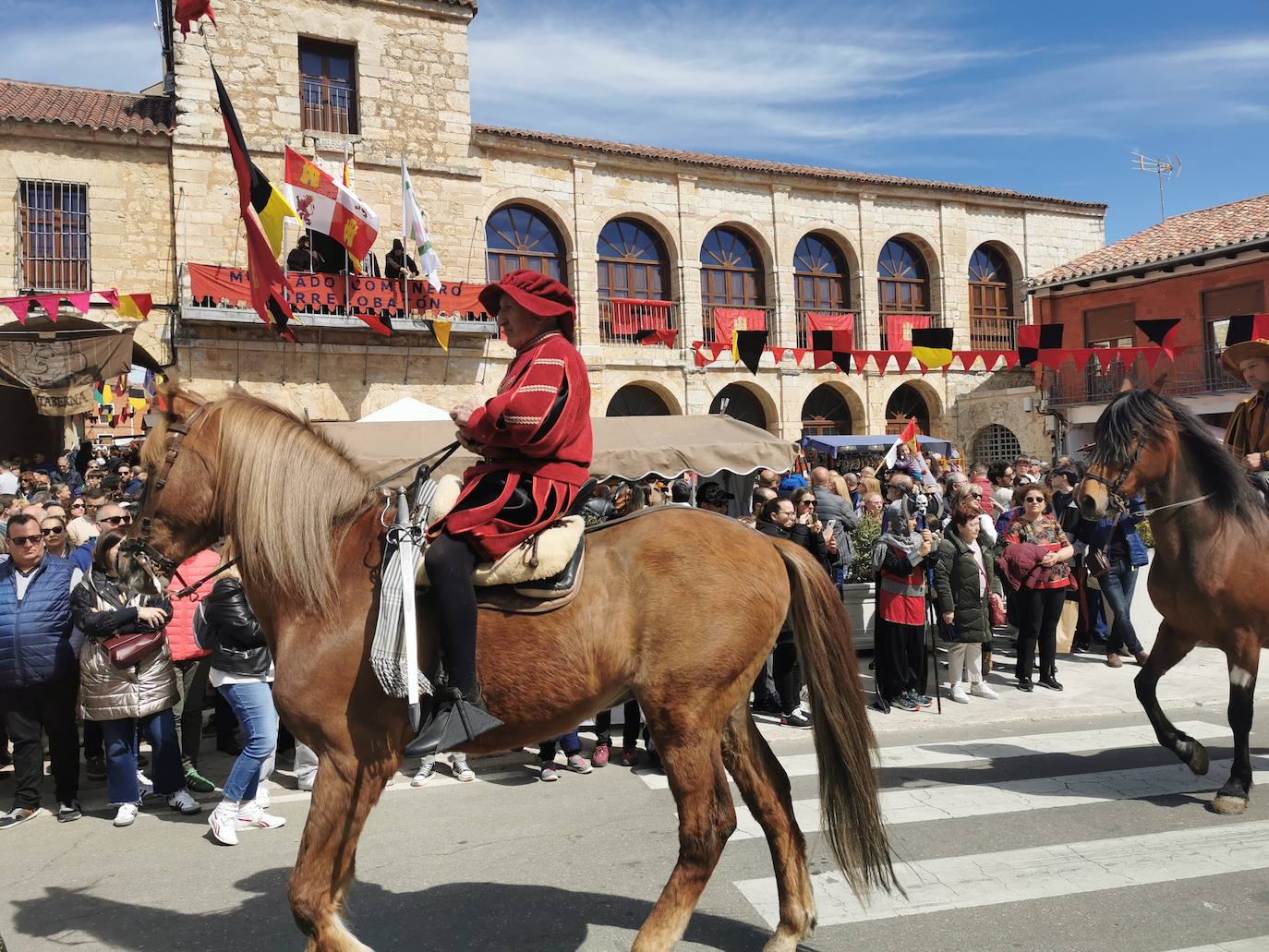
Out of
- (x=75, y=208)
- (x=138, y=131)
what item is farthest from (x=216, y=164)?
(x=75, y=208)

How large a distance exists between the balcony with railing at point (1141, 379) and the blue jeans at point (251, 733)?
24.8 meters

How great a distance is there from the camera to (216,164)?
2016 cm

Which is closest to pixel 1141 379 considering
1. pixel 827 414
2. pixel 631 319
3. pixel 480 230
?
pixel 827 414

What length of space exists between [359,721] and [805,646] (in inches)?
76.5

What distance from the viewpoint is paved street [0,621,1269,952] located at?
4.05 metres

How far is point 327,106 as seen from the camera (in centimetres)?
2159

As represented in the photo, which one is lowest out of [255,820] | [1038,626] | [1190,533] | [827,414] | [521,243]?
[255,820]

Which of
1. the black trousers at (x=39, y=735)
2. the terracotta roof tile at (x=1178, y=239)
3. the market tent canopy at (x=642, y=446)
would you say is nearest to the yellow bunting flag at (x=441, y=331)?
the market tent canopy at (x=642, y=446)

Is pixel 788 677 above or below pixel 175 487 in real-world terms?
below

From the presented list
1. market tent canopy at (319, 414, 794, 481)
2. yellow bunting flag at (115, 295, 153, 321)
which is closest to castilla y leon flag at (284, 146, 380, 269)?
yellow bunting flag at (115, 295, 153, 321)

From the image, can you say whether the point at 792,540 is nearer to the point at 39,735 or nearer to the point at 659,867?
the point at 659,867

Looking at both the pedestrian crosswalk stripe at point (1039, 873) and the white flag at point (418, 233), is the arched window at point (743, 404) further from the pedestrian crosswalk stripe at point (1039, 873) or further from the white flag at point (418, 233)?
the pedestrian crosswalk stripe at point (1039, 873)

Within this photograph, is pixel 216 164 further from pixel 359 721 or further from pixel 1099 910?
pixel 1099 910

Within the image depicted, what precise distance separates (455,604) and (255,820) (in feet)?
11.0
